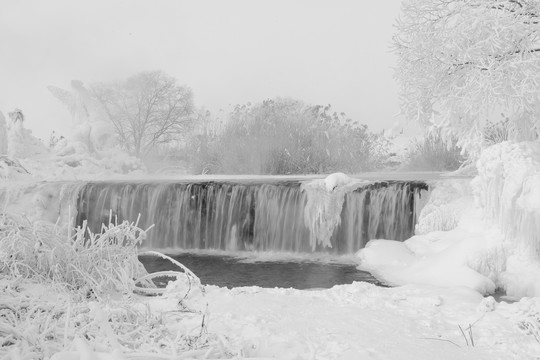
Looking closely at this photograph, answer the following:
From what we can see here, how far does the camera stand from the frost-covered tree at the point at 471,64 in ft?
31.8

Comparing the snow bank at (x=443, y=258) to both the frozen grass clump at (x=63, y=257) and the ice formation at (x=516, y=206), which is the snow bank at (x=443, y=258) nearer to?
the ice formation at (x=516, y=206)

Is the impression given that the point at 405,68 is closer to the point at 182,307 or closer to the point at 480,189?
the point at 480,189

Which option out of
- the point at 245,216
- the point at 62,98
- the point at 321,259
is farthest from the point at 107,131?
the point at 321,259

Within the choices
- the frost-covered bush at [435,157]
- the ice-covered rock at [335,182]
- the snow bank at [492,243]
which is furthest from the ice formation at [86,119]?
the snow bank at [492,243]

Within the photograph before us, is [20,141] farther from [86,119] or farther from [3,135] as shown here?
[86,119]

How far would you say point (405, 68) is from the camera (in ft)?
37.9

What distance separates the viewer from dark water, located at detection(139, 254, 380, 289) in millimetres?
7902

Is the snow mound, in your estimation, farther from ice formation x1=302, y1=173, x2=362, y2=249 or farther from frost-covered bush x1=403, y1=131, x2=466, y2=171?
frost-covered bush x1=403, y1=131, x2=466, y2=171

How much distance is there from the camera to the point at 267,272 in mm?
8703

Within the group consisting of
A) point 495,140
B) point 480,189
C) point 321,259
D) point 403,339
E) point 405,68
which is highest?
point 405,68

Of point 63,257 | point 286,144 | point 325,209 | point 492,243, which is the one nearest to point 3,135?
point 286,144

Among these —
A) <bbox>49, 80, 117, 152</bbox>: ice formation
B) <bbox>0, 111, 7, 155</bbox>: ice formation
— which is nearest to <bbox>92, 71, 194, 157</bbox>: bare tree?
<bbox>49, 80, 117, 152</bbox>: ice formation

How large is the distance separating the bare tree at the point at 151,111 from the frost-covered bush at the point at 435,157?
16.0 meters

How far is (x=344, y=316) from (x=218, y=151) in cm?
1586
